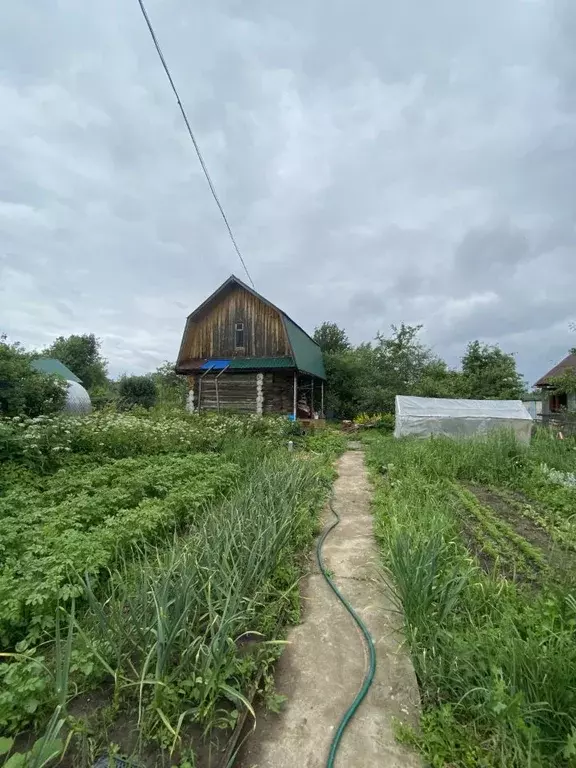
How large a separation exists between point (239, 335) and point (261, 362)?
1.84m

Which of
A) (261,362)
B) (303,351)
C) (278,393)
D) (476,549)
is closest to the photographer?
(476,549)

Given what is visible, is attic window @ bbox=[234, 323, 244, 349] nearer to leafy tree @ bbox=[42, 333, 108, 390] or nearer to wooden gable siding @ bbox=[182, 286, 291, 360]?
wooden gable siding @ bbox=[182, 286, 291, 360]

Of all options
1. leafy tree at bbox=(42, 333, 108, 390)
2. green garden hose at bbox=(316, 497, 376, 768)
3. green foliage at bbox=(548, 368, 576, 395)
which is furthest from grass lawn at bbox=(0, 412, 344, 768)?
leafy tree at bbox=(42, 333, 108, 390)

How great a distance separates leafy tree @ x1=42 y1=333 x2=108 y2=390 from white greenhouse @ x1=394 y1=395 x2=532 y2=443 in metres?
28.1

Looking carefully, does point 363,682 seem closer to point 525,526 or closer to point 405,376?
point 525,526

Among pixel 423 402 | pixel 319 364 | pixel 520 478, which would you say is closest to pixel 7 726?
pixel 520 478

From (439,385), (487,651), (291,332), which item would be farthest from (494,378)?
(487,651)

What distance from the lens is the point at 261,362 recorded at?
50.3 ft

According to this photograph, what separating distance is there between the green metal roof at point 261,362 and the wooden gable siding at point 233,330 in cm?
24

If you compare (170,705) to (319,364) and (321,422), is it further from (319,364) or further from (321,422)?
(319,364)

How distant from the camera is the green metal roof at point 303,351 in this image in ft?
50.4

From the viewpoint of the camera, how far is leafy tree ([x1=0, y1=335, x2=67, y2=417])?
9820 mm

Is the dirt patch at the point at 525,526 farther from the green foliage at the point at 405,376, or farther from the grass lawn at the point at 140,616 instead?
the green foliage at the point at 405,376

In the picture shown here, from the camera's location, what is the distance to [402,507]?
4172mm
